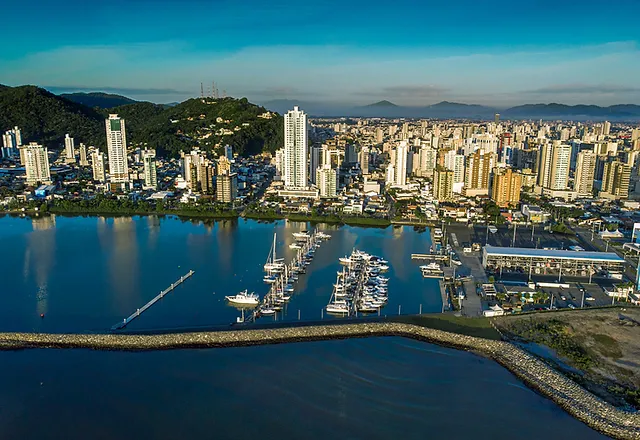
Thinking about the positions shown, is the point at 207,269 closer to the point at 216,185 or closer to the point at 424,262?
the point at 424,262

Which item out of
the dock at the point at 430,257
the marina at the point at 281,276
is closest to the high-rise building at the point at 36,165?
the marina at the point at 281,276

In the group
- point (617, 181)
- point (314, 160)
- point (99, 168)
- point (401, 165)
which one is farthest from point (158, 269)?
point (617, 181)

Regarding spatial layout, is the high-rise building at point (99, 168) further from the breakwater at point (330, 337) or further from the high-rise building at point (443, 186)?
the breakwater at point (330, 337)

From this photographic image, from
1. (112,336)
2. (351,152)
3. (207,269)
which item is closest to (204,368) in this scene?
(112,336)

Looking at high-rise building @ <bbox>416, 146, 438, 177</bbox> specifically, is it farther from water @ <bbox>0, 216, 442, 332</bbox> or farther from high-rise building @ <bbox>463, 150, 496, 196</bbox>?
water @ <bbox>0, 216, 442, 332</bbox>

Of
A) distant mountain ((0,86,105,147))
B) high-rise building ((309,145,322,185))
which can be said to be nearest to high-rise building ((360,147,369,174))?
high-rise building ((309,145,322,185))
